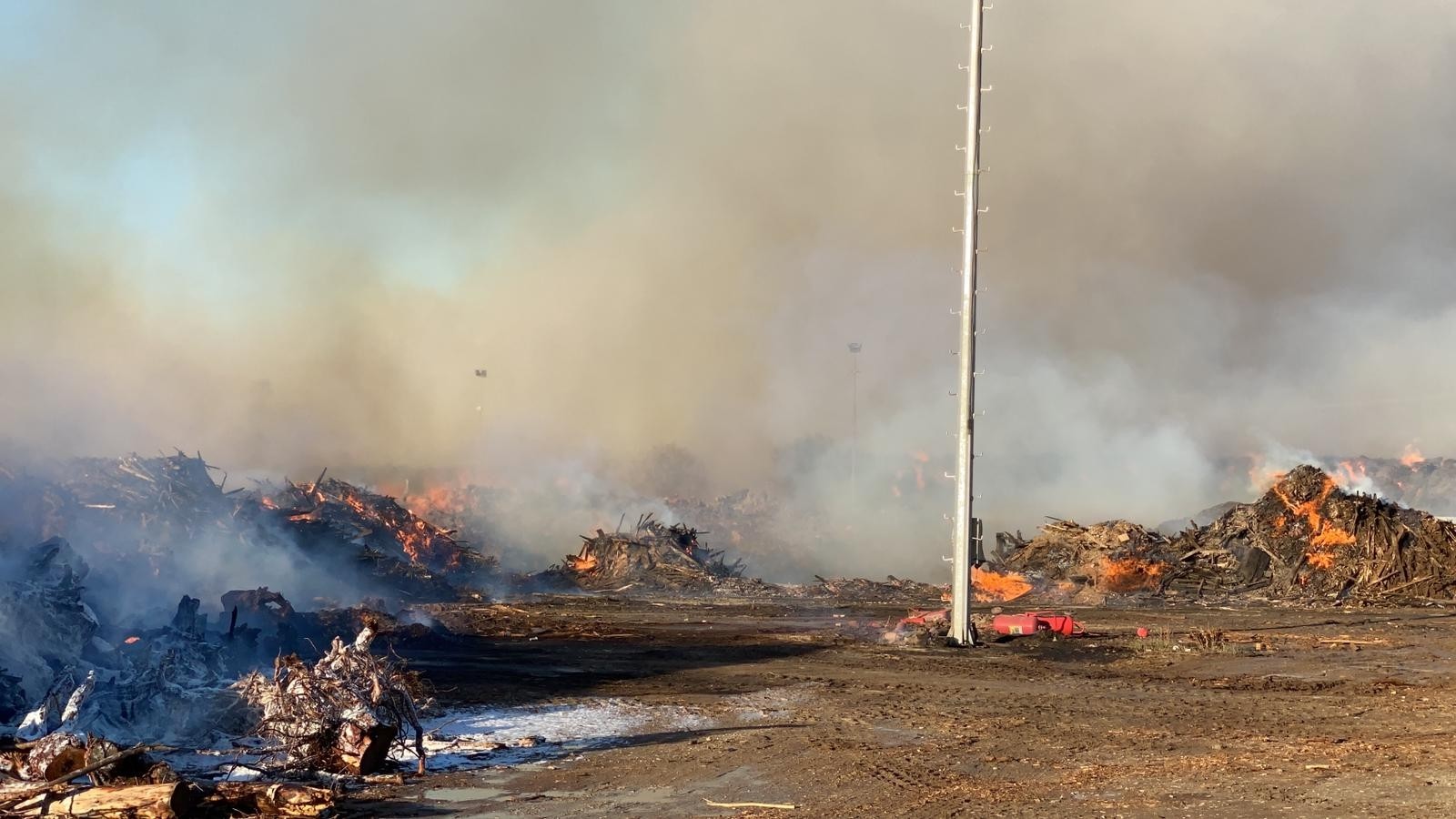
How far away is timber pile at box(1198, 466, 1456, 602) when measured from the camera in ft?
94.1

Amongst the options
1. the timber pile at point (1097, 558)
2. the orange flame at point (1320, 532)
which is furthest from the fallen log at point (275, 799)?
the orange flame at point (1320, 532)

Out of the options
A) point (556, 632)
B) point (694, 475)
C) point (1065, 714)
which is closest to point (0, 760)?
point (1065, 714)

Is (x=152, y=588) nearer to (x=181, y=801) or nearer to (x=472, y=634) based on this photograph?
(x=472, y=634)

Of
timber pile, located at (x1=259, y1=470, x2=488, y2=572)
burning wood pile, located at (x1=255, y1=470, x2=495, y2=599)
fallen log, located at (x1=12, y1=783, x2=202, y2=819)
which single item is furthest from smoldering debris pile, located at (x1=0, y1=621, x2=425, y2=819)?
timber pile, located at (x1=259, y1=470, x2=488, y2=572)

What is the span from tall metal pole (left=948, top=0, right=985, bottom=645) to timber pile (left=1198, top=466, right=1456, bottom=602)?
13299 millimetres

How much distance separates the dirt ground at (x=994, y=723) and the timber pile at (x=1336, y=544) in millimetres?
5552

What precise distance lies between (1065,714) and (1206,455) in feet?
159

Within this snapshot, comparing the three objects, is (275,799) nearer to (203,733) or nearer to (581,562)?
(203,733)

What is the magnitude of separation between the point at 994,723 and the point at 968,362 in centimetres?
835

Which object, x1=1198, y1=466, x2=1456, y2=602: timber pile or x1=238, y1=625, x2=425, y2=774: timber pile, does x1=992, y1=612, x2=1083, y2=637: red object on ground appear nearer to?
x1=1198, y1=466, x2=1456, y2=602: timber pile

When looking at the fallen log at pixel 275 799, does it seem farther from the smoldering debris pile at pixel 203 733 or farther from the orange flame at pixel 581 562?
the orange flame at pixel 581 562

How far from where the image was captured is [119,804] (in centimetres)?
→ 830

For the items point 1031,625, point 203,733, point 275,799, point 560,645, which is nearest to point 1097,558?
point 1031,625

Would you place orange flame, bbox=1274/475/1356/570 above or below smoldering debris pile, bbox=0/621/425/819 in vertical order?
above
